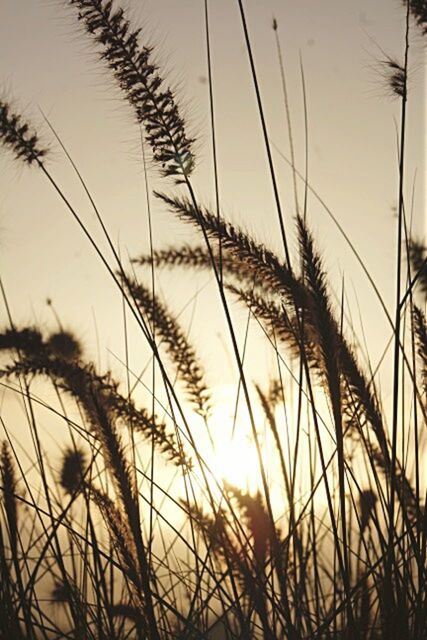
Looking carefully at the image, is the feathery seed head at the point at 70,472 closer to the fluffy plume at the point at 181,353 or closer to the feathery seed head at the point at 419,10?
the fluffy plume at the point at 181,353

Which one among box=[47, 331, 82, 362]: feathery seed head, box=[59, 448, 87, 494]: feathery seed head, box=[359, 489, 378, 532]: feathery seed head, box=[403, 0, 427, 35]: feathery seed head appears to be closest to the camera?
box=[403, 0, 427, 35]: feathery seed head

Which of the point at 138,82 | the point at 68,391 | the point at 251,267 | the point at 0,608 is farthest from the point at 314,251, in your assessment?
the point at 0,608

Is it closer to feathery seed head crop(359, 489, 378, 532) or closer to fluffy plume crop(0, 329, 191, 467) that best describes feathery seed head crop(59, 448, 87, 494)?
fluffy plume crop(0, 329, 191, 467)

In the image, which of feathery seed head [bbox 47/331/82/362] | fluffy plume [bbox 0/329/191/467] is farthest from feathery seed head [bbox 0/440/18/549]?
feathery seed head [bbox 47/331/82/362]

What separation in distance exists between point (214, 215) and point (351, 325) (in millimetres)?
872

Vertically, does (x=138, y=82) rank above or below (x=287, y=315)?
above

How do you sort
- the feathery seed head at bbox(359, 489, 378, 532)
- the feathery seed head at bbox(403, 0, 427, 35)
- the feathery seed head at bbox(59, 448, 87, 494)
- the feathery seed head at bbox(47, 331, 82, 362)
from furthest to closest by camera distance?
the feathery seed head at bbox(59, 448, 87, 494), the feathery seed head at bbox(47, 331, 82, 362), the feathery seed head at bbox(359, 489, 378, 532), the feathery seed head at bbox(403, 0, 427, 35)

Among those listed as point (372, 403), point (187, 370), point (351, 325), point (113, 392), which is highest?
point (351, 325)

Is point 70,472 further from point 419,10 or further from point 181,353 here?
point 419,10

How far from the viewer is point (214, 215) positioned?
1.98 meters

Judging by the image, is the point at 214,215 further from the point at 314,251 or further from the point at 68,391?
the point at 68,391

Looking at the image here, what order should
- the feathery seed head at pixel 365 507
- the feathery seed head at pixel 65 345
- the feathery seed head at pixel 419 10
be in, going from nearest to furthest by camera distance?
the feathery seed head at pixel 419 10 → the feathery seed head at pixel 365 507 → the feathery seed head at pixel 65 345

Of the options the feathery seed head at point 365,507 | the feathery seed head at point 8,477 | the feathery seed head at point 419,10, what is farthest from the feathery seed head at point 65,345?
the feathery seed head at point 419,10

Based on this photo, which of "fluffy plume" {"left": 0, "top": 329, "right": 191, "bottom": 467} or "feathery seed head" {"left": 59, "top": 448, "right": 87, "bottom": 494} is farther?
"feathery seed head" {"left": 59, "top": 448, "right": 87, "bottom": 494}
